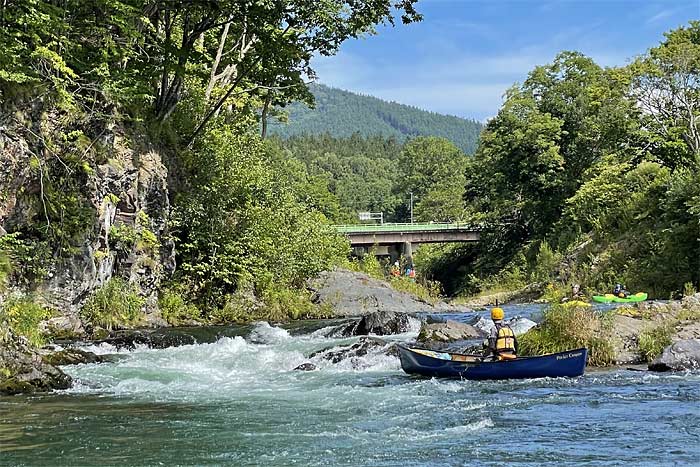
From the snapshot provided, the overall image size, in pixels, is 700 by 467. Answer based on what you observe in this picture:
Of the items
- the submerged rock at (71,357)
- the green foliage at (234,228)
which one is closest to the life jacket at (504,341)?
the submerged rock at (71,357)

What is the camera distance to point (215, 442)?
987 cm

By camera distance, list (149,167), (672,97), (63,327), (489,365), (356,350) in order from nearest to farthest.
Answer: (489,365) → (356,350) → (63,327) → (149,167) → (672,97)

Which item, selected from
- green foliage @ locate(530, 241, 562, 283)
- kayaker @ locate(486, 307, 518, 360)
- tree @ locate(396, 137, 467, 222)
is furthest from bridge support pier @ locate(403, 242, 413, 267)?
tree @ locate(396, 137, 467, 222)

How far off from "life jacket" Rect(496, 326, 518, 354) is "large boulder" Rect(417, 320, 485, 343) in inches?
165

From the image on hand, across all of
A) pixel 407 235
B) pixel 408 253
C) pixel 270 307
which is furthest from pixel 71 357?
pixel 407 235

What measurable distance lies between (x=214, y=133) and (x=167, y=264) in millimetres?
5057

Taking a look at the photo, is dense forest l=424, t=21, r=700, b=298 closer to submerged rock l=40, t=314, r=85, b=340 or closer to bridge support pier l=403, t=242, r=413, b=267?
bridge support pier l=403, t=242, r=413, b=267

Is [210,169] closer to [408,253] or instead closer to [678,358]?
[678,358]

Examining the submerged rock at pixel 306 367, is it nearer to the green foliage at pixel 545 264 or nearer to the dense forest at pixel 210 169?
the dense forest at pixel 210 169

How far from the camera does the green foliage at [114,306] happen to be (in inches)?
847

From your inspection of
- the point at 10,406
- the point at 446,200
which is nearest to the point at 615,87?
the point at 10,406

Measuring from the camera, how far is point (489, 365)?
14500 mm

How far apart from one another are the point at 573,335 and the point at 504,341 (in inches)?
76.4

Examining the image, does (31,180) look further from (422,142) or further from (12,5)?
(422,142)
